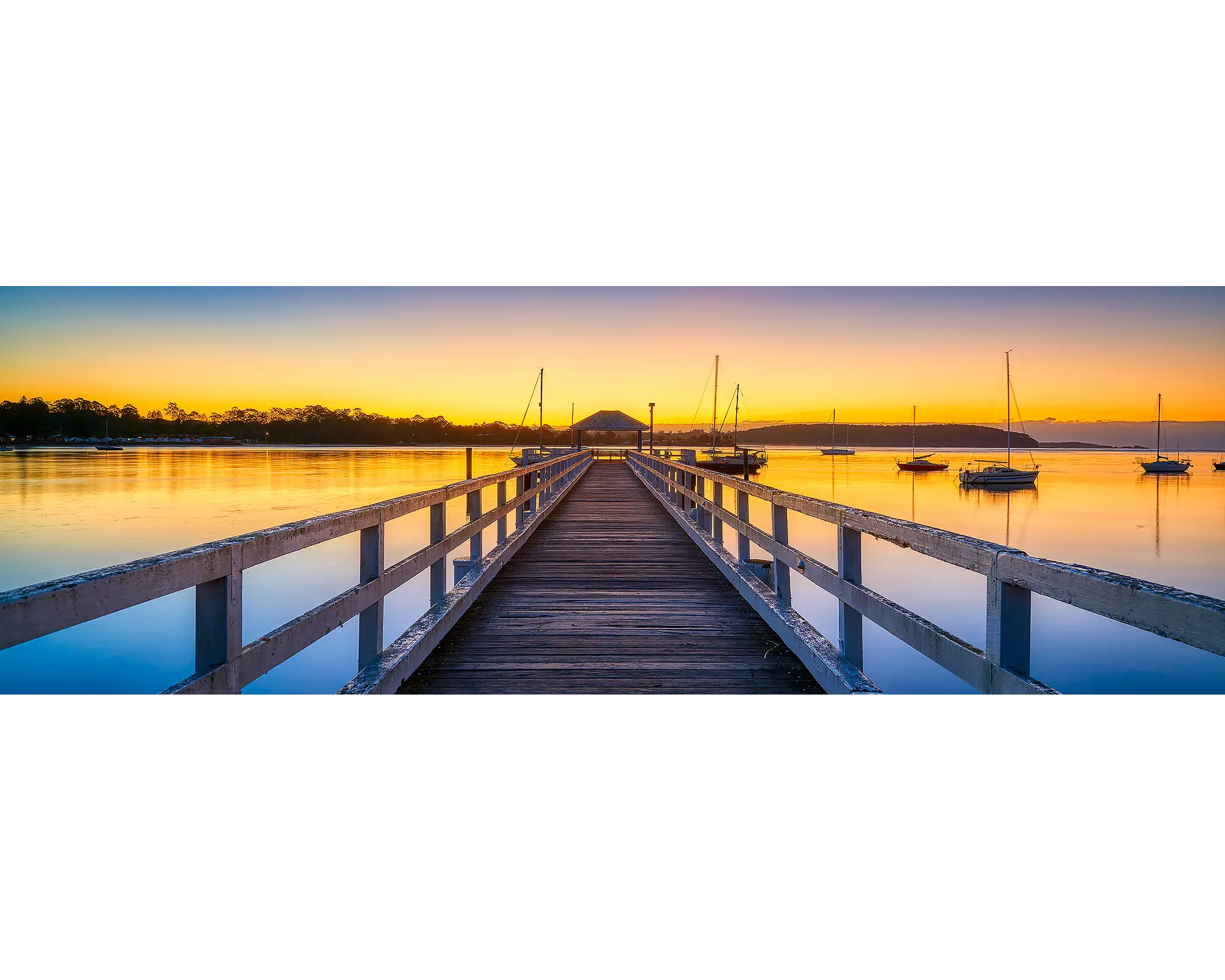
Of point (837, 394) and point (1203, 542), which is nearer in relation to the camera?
point (1203, 542)

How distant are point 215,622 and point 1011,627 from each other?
8.35 feet

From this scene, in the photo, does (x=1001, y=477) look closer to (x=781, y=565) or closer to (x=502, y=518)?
(x=502, y=518)

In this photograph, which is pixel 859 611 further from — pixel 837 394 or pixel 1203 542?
pixel 837 394

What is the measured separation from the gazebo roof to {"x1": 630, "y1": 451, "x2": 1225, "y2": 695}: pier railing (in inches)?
1645

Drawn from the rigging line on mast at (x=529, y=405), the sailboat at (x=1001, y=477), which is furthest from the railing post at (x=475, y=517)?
the rigging line on mast at (x=529, y=405)

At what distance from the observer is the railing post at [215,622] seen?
233 centimetres

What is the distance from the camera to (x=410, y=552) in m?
19.3

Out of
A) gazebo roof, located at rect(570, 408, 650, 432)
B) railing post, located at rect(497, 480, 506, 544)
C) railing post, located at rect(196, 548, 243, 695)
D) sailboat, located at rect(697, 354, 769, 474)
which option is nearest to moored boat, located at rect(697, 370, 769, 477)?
sailboat, located at rect(697, 354, 769, 474)

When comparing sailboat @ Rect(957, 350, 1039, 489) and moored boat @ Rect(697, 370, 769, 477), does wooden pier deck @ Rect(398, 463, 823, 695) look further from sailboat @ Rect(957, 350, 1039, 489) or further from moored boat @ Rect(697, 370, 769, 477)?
sailboat @ Rect(957, 350, 1039, 489)

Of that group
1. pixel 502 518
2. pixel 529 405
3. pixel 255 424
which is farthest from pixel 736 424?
pixel 502 518

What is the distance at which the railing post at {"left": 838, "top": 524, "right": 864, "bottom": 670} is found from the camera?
10.9 ft

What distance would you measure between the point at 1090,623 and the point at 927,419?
2266cm
